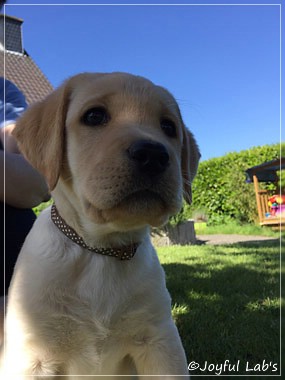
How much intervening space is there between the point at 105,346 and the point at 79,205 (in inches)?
21.7

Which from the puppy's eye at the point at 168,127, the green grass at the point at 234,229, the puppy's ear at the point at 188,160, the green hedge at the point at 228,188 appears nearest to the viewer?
the puppy's eye at the point at 168,127

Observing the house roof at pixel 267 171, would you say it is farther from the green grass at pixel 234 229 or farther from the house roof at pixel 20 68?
the house roof at pixel 20 68

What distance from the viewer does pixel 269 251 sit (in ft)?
19.7

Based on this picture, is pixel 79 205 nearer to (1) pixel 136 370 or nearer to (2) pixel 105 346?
(2) pixel 105 346

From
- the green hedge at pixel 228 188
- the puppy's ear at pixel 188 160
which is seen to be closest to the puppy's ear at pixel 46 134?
the puppy's ear at pixel 188 160

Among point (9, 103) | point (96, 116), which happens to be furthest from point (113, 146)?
point (9, 103)

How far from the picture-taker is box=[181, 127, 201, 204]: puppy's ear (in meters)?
1.92

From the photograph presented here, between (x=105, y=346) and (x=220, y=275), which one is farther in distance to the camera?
(x=220, y=275)

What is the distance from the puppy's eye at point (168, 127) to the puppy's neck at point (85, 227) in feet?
1.45

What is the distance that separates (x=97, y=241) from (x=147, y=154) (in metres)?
0.51

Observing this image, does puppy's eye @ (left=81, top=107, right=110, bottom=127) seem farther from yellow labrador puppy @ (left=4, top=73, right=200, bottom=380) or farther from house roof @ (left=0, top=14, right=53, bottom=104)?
house roof @ (left=0, top=14, right=53, bottom=104)

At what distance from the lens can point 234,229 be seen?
1102 cm

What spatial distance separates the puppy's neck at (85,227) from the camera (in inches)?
63.9

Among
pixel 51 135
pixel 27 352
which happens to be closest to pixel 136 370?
pixel 27 352
